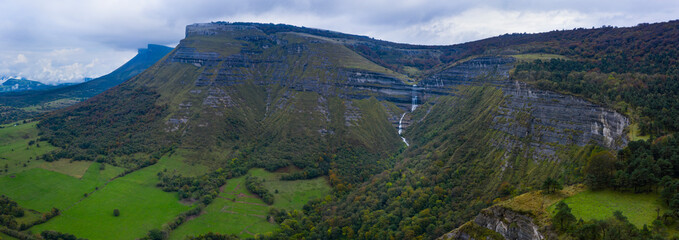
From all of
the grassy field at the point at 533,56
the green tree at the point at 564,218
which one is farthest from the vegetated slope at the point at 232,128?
the green tree at the point at 564,218

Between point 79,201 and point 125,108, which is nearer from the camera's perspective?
point 79,201

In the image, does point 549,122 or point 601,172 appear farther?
point 549,122

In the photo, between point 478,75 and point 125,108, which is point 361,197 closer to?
point 478,75

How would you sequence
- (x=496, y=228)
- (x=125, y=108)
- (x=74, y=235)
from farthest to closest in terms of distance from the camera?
1. (x=125, y=108)
2. (x=74, y=235)
3. (x=496, y=228)

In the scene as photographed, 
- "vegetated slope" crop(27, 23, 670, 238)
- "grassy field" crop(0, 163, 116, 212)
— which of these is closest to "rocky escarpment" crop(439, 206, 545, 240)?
"vegetated slope" crop(27, 23, 670, 238)

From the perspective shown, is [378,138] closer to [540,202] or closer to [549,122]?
[549,122]

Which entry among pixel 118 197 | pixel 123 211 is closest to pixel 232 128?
pixel 118 197

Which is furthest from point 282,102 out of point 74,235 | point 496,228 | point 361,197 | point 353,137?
point 496,228
